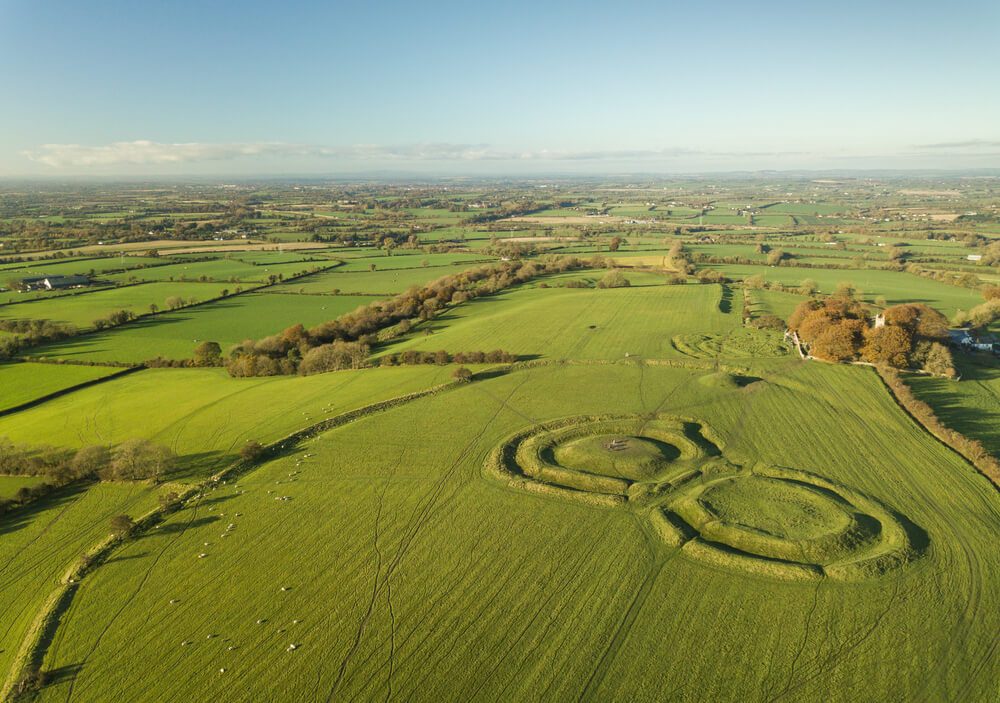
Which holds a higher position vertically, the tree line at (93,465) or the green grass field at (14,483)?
the tree line at (93,465)

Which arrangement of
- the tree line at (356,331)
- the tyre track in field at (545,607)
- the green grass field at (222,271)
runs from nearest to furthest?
1. the tyre track in field at (545,607)
2. the tree line at (356,331)
3. the green grass field at (222,271)

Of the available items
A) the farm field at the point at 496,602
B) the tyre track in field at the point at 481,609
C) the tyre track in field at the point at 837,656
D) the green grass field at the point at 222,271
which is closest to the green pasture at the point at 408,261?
the green grass field at the point at 222,271

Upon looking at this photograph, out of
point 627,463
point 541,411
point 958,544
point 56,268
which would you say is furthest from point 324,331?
point 56,268

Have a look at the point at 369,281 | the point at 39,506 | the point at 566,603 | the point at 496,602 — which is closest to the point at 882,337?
the point at 566,603

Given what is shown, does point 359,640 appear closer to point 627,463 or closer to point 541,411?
point 627,463

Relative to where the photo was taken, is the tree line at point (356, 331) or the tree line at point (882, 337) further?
the tree line at point (356, 331)

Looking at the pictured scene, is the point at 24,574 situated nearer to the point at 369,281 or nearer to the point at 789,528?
the point at 789,528

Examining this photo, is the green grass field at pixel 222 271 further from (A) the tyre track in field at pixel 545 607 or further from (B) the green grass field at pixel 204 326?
(A) the tyre track in field at pixel 545 607
